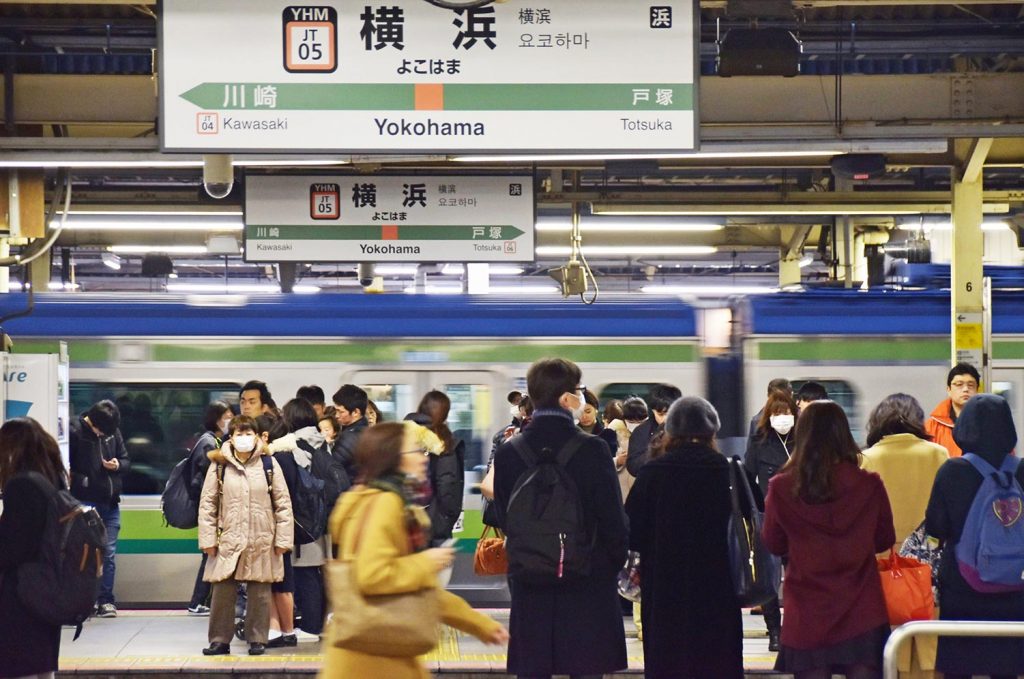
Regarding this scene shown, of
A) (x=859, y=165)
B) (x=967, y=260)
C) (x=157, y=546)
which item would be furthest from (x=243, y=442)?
(x=967, y=260)

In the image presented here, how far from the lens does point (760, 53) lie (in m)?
7.91

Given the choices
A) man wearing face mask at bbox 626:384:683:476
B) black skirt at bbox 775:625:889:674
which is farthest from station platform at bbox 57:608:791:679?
black skirt at bbox 775:625:889:674

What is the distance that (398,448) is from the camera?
430cm

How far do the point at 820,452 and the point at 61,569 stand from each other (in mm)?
3093

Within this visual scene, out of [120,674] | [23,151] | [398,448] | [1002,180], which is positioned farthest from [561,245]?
[398,448]

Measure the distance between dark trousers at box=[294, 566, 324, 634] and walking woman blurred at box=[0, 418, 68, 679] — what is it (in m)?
3.21

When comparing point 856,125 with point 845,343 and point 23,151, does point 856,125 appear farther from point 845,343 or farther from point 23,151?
point 23,151

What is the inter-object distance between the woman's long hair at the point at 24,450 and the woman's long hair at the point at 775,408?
4.48 metres

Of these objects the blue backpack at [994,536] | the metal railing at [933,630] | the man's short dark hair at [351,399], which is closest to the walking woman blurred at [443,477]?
the man's short dark hair at [351,399]

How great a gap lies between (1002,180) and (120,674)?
12.1 metres

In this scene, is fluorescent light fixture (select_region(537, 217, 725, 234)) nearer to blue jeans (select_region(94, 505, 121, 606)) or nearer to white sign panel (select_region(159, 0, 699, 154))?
blue jeans (select_region(94, 505, 121, 606))

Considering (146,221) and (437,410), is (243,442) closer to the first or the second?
(437,410)

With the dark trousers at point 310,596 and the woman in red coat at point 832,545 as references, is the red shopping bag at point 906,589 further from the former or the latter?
the dark trousers at point 310,596

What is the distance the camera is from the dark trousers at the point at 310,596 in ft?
29.2
